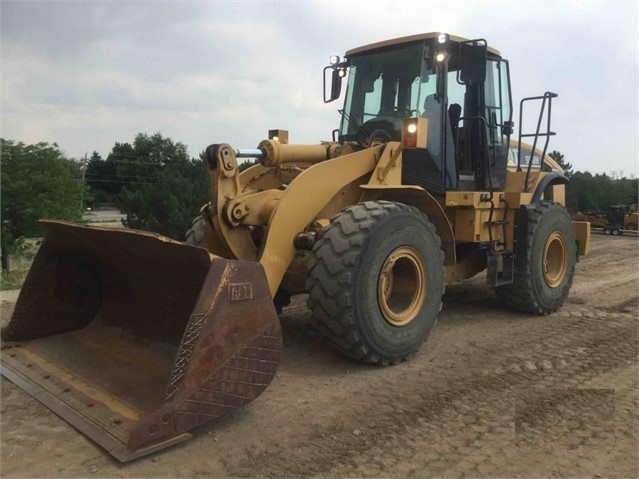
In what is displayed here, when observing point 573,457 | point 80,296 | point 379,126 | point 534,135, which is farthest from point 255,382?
point 534,135

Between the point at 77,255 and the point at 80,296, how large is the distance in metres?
0.36

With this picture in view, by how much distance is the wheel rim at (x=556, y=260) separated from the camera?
6871 mm

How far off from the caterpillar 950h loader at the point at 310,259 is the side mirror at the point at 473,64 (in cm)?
1

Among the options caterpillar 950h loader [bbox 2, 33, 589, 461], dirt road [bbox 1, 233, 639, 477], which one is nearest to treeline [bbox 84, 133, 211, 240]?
caterpillar 950h loader [bbox 2, 33, 589, 461]

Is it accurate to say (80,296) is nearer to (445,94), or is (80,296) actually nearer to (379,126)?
(379,126)

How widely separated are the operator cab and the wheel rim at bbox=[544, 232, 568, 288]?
1077mm

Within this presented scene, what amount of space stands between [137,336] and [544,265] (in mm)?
4488

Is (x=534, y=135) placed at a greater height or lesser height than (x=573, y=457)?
greater

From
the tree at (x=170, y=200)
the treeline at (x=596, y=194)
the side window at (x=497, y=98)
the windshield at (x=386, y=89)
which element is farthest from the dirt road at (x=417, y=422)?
the treeline at (x=596, y=194)

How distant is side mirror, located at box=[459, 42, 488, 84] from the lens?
546cm

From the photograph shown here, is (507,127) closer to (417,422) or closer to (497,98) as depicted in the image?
(497,98)

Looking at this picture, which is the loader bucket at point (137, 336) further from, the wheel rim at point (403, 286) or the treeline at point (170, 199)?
the treeline at point (170, 199)

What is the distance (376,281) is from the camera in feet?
14.8

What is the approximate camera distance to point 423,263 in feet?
16.3
